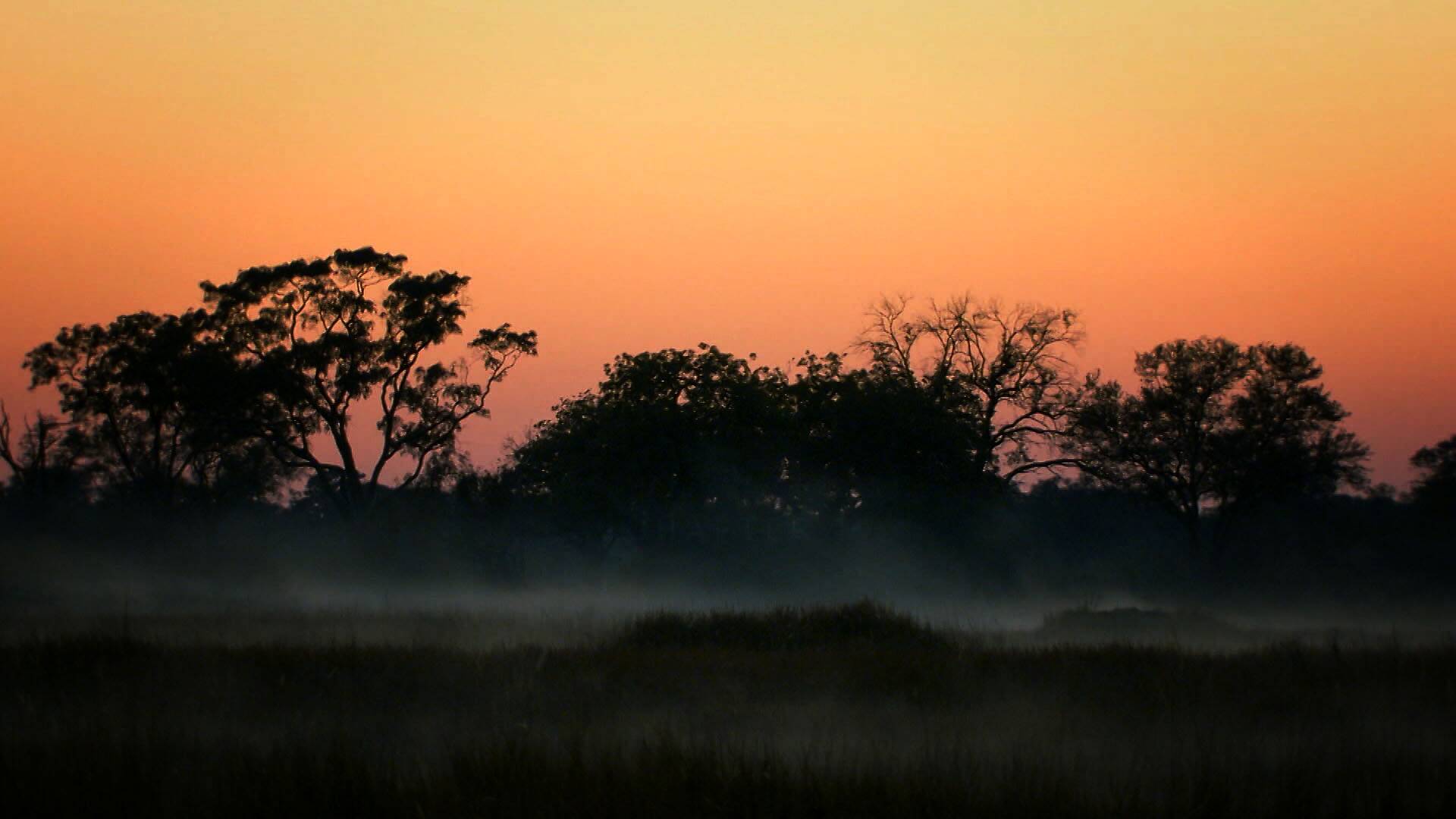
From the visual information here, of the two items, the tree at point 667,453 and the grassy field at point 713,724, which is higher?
the tree at point 667,453

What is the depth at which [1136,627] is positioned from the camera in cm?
3036

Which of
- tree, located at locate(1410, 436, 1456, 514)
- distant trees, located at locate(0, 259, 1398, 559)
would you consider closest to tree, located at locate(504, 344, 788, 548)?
distant trees, located at locate(0, 259, 1398, 559)

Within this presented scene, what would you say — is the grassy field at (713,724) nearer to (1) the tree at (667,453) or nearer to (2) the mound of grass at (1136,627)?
(2) the mound of grass at (1136,627)

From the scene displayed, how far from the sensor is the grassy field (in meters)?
11.6

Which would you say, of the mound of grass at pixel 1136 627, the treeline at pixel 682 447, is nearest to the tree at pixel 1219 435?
the treeline at pixel 682 447

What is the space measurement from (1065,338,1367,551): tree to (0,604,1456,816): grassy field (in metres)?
32.7

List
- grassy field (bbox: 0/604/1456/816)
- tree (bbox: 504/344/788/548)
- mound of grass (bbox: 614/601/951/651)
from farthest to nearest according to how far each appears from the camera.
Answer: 1. tree (bbox: 504/344/788/548)
2. mound of grass (bbox: 614/601/951/651)
3. grassy field (bbox: 0/604/1456/816)

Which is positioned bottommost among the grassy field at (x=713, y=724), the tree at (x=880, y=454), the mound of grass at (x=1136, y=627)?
the mound of grass at (x=1136, y=627)

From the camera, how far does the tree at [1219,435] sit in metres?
55.1

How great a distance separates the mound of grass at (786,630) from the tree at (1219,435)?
31.6 meters

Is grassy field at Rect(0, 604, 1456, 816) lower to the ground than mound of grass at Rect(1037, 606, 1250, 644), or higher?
higher

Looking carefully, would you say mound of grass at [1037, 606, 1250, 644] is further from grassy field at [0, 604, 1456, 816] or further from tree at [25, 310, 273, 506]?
tree at [25, 310, 273, 506]

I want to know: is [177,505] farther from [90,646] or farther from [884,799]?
[884,799]

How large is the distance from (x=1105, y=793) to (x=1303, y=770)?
2.25m
